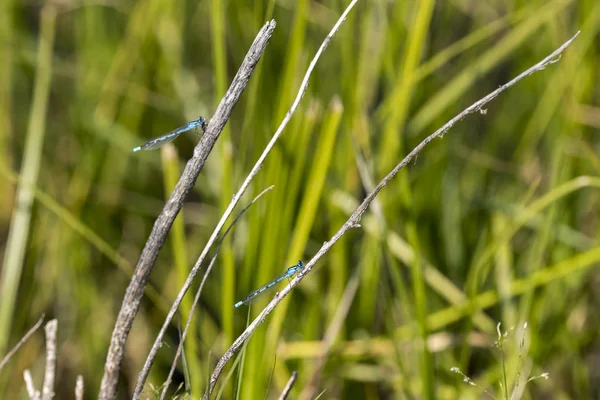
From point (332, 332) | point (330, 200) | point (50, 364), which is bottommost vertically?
point (50, 364)

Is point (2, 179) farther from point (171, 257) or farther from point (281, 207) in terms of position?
point (281, 207)

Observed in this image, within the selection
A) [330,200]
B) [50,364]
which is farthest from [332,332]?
[50,364]

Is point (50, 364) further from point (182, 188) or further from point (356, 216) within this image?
point (356, 216)

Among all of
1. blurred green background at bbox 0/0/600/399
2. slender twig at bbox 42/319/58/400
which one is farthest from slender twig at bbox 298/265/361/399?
slender twig at bbox 42/319/58/400

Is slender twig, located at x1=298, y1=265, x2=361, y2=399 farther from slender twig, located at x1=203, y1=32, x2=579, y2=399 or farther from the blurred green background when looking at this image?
slender twig, located at x1=203, y1=32, x2=579, y2=399

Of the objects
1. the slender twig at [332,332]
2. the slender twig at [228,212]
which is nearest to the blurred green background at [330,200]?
the slender twig at [332,332]

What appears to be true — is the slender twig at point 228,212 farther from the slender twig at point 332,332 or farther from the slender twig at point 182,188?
the slender twig at point 332,332
